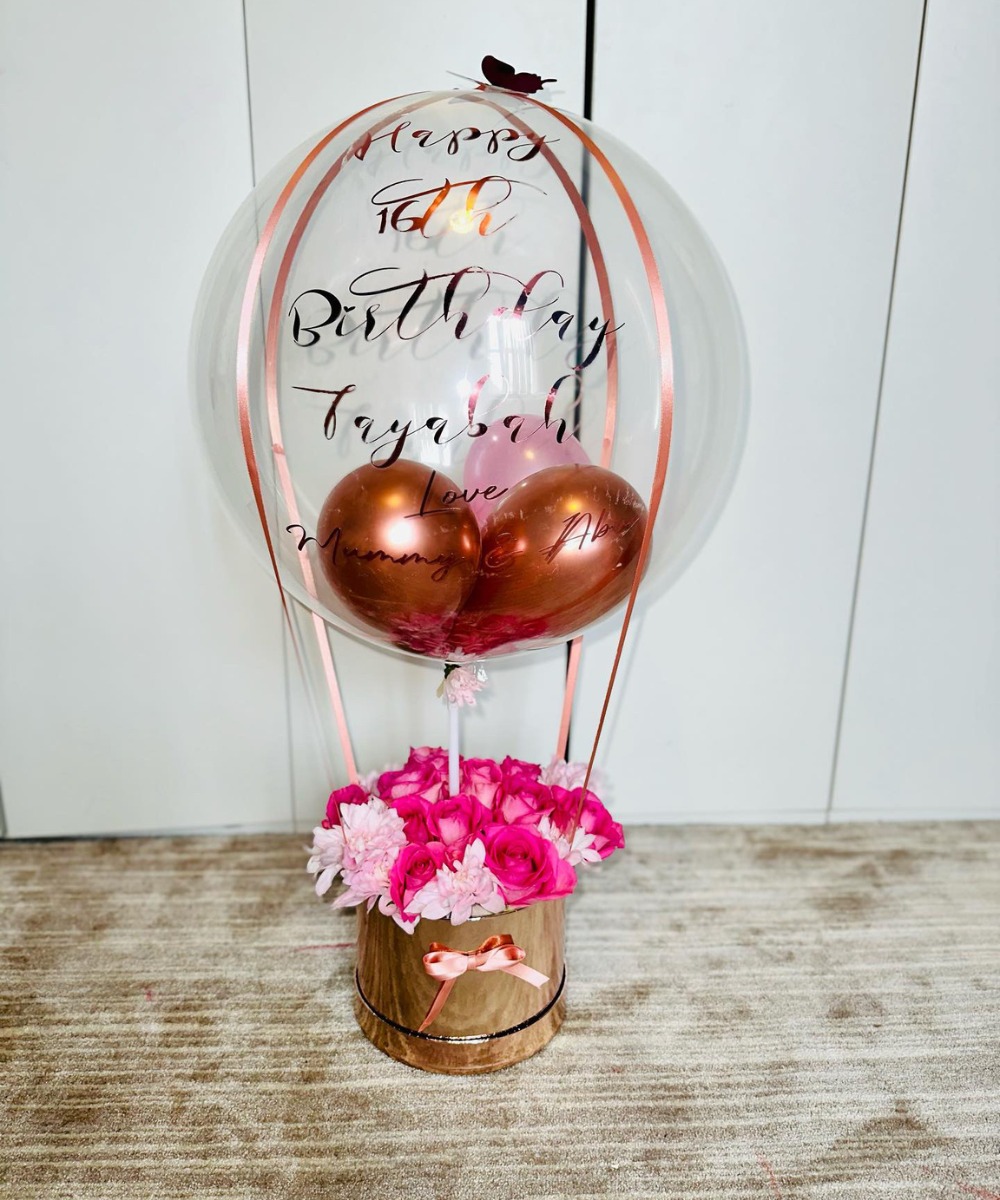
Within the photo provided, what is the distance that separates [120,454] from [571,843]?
815 mm

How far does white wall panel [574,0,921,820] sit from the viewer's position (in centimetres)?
125

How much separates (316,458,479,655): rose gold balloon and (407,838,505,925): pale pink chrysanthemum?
10.4 inches

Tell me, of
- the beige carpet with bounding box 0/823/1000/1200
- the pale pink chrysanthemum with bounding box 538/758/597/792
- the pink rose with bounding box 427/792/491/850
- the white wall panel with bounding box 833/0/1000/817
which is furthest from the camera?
the white wall panel with bounding box 833/0/1000/817

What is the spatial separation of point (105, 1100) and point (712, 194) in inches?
51.4

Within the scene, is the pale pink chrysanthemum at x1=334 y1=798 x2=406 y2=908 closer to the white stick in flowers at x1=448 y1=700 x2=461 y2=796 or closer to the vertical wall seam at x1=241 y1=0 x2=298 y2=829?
the white stick in flowers at x1=448 y1=700 x2=461 y2=796

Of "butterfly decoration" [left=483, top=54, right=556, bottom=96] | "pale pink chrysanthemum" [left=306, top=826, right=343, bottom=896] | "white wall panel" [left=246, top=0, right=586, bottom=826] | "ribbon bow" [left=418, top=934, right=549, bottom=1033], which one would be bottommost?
"ribbon bow" [left=418, top=934, right=549, bottom=1033]

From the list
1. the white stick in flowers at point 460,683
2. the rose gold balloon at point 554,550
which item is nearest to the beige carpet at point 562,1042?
the white stick in flowers at point 460,683

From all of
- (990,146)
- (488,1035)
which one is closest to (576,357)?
(488,1035)

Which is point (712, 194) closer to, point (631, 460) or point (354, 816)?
point (631, 460)

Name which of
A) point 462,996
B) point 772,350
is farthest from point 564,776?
point 772,350

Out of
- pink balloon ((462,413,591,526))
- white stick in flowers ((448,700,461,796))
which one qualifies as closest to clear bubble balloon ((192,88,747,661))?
pink balloon ((462,413,591,526))

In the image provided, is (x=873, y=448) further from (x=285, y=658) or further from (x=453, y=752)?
(x=285, y=658)

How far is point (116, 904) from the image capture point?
4.41 ft

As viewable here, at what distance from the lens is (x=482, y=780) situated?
113 cm
